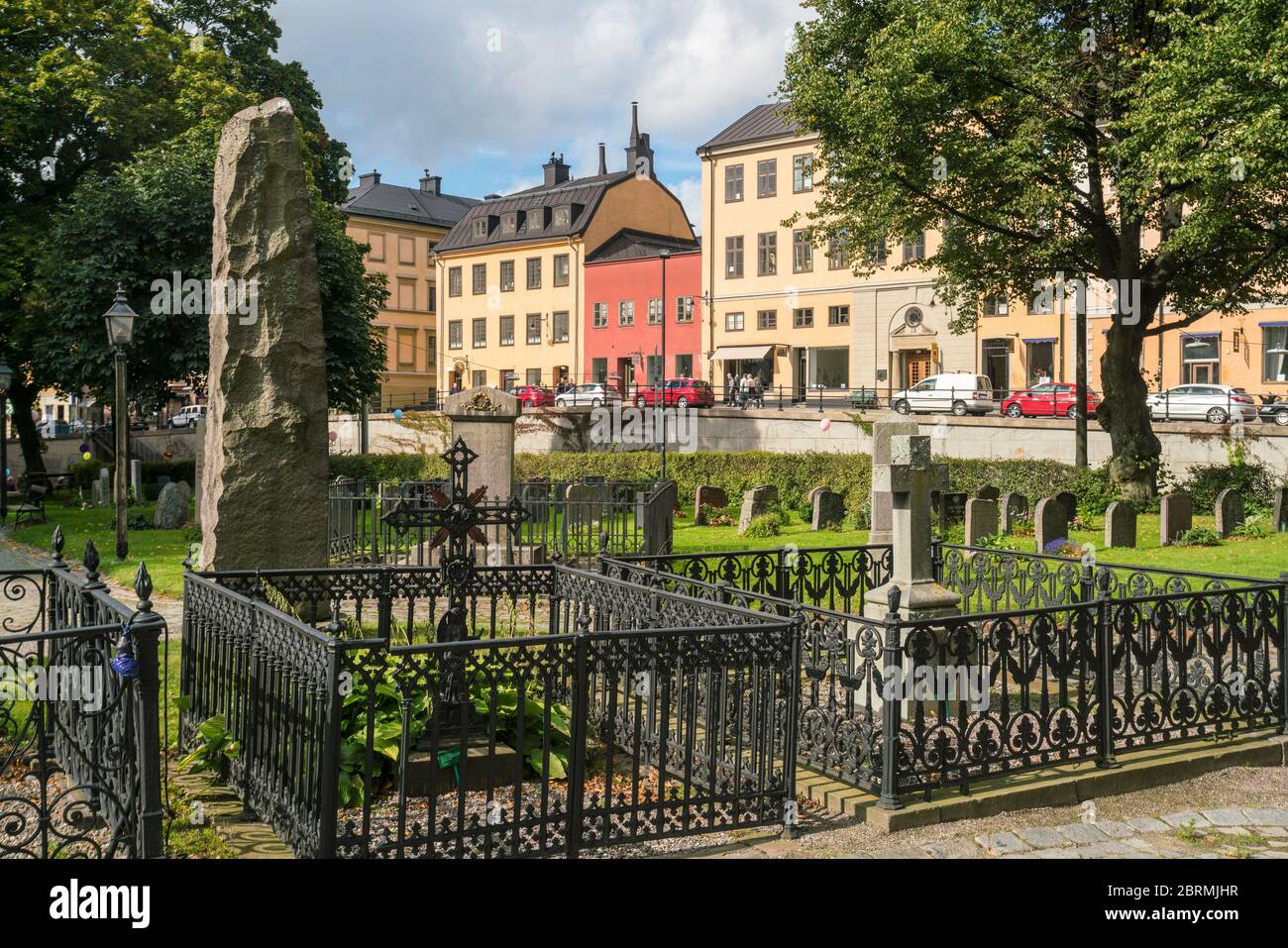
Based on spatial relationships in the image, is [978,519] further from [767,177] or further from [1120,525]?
[767,177]

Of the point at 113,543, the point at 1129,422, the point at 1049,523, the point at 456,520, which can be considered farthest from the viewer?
the point at 1129,422

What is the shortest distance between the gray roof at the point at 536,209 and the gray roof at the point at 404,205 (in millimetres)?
5961

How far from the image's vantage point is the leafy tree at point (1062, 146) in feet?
69.8

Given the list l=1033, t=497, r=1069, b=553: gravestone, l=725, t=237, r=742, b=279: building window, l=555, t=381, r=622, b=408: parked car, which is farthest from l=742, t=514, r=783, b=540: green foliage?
l=725, t=237, r=742, b=279: building window

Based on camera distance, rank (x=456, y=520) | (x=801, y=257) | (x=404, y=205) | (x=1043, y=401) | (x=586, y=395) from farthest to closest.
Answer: (x=404, y=205), (x=801, y=257), (x=586, y=395), (x=1043, y=401), (x=456, y=520)

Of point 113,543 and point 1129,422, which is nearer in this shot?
point 113,543

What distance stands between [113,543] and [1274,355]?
128ft

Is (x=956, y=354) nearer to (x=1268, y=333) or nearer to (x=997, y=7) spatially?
(x=1268, y=333)

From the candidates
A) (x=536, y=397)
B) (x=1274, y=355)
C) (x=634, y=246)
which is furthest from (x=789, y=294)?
(x=1274, y=355)

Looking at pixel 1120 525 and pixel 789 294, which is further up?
pixel 789 294

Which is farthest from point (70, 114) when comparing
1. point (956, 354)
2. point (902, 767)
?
point (956, 354)

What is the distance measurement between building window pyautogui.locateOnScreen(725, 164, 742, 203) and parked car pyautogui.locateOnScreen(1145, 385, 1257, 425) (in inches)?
973

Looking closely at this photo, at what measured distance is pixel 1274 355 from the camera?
42.0 metres

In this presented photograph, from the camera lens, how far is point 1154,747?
25.2 ft
